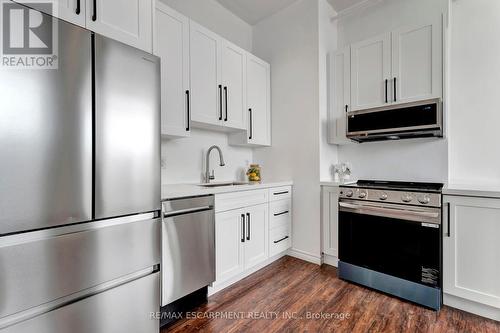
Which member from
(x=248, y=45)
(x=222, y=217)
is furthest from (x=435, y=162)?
(x=248, y=45)

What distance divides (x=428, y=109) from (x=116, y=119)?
95.4 inches

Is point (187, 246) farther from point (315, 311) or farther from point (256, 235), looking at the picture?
point (315, 311)

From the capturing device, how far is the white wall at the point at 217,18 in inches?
105

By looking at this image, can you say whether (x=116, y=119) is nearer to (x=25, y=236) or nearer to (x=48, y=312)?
(x=25, y=236)

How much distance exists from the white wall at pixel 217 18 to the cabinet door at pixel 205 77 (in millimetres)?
488

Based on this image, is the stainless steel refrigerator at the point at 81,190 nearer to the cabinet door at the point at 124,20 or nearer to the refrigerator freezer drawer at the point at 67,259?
the refrigerator freezer drawer at the point at 67,259

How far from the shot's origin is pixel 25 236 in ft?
3.51

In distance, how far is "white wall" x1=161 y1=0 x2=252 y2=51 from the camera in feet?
8.76

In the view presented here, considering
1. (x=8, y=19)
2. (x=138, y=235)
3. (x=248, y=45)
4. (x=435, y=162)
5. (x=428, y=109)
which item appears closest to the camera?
(x=8, y=19)

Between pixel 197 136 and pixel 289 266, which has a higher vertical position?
pixel 197 136

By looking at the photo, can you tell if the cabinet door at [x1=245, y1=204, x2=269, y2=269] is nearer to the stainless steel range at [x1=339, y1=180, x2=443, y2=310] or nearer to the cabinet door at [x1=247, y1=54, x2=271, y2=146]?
the stainless steel range at [x1=339, y1=180, x2=443, y2=310]

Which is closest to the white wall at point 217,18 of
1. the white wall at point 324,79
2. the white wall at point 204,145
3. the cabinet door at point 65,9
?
the white wall at point 204,145

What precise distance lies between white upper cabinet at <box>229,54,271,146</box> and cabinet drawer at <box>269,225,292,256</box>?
109 cm

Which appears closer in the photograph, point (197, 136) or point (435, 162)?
point (435, 162)
